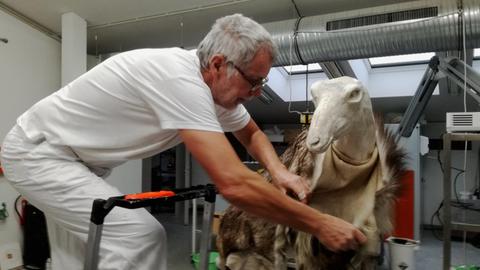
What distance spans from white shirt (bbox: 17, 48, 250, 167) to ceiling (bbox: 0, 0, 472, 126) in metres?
1.77

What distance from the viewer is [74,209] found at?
3.08ft

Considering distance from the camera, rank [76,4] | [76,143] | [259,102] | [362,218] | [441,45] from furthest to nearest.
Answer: [259,102] < [76,4] < [441,45] < [76,143] < [362,218]

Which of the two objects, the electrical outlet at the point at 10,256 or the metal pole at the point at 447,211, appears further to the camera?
the electrical outlet at the point at 10,256

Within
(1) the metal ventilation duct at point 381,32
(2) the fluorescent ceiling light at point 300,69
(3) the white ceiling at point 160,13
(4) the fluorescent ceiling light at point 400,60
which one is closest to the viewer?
(1) the metal ventilation duct at point 381,32

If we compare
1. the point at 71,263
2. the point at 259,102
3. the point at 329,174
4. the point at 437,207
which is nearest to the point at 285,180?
the point at 329,174

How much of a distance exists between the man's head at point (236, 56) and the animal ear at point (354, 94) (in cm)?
21

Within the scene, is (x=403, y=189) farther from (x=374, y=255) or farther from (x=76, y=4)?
(x=76, y=4)

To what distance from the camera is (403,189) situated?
3.02 feet

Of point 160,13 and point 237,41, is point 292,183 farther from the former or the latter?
point 160,13

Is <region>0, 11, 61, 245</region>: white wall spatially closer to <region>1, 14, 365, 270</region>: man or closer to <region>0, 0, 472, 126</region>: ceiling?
<region>0, 0, 472, 126</region>: ceiling

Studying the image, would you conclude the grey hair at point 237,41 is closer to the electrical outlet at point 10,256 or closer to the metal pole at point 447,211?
the metal pole at point 447,211

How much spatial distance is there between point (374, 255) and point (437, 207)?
15.6 feet

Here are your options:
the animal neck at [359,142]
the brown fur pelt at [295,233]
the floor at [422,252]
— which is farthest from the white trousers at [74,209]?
the floor at [422,252]

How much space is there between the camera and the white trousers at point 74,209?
899mm
